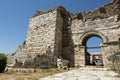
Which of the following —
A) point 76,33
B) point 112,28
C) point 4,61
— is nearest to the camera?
point 4,61

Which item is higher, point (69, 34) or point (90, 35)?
point (69, 34)

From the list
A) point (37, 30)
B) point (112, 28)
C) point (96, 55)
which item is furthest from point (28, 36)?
point (96, 55)

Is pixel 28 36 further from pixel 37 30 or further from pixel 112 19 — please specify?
pixel 112 19

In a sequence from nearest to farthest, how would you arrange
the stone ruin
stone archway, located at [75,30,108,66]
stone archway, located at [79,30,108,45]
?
the stone ruin < stone archway, located at [79,30,108,45] < stone archway, located at [75,30,108,66]

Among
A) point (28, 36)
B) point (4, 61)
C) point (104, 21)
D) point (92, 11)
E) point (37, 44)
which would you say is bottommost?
point (4, 61)

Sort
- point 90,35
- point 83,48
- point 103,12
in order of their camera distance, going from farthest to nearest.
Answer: point 103,12
point 90,35
point 83,48

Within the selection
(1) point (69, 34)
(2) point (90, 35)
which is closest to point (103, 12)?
(2) point (90, 35)

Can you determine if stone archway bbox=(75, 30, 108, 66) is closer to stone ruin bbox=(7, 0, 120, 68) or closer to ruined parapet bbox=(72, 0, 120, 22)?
stone ruin bbox=(7, 0, 120, 68)

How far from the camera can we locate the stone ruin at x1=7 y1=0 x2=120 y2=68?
37.2 feet

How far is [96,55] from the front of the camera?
2152cm

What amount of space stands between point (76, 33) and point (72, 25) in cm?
108

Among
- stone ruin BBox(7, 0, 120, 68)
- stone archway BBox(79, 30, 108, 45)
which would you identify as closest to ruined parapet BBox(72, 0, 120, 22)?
stone ruin BBox(7, 0, 120, 68)

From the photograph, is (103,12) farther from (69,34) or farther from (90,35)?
(69,34)

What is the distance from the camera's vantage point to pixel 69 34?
534 inches
